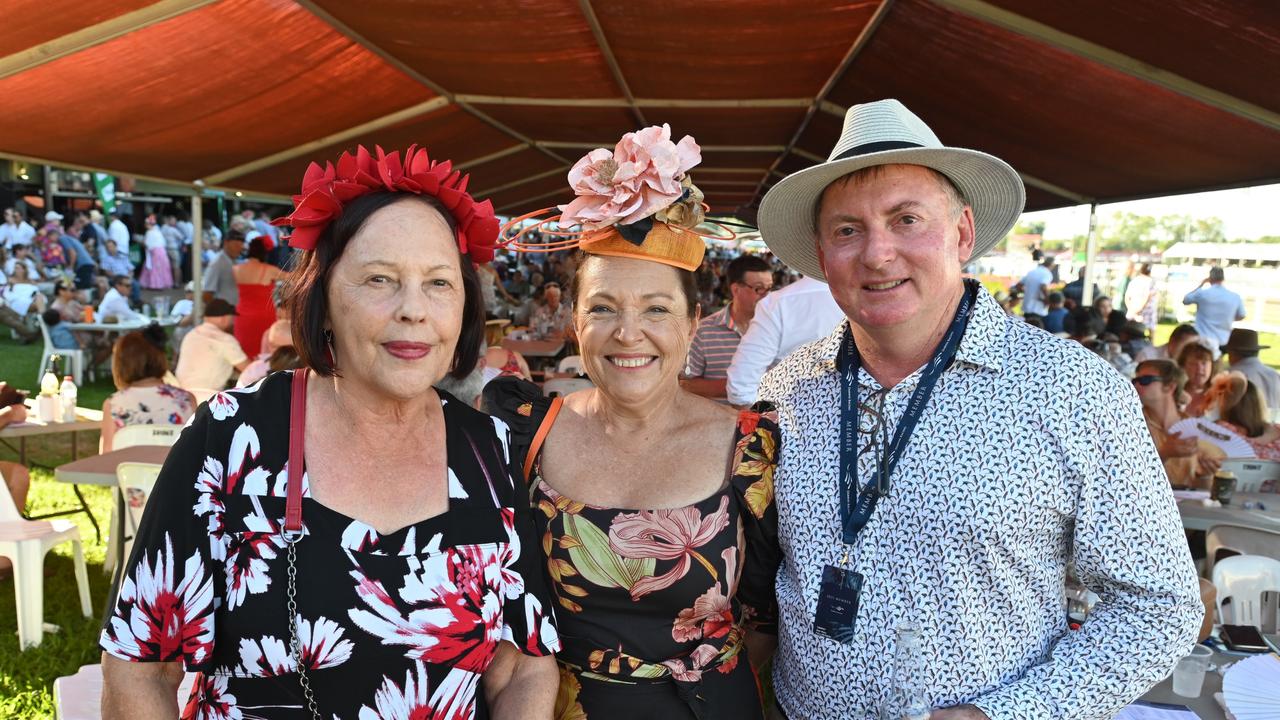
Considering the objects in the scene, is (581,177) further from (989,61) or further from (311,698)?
(989,61)

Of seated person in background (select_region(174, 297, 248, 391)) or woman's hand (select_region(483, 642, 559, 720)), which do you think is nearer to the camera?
woman's hand (select_region(483, 642, 559, 720))

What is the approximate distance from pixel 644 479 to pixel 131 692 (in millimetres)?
1128

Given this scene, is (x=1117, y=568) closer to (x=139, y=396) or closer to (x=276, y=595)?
(x=276, y=595)

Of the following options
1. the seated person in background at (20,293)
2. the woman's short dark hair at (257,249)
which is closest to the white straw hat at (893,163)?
the woman's short dark hair at (257,249)

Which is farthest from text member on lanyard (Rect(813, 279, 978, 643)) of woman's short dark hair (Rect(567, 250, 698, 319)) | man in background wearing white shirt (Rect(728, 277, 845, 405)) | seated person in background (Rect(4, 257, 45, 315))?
seated person in background (Rect(4, 257, 45, 315))

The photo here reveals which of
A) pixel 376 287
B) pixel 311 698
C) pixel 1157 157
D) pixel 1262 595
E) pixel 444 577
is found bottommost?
pixel 1262 595

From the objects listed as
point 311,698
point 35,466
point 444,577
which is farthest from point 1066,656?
point 35,466

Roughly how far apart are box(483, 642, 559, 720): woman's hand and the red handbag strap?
52cm

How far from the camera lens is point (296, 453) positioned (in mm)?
1725

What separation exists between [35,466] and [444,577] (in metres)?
8.16

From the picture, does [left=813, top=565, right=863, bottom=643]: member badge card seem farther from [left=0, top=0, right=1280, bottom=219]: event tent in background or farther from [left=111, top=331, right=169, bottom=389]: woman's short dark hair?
[left=111, top=331, right=169, bottom=389]: woman's short dark hair

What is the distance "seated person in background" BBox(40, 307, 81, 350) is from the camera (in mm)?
11954

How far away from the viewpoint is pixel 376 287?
5.74 feet

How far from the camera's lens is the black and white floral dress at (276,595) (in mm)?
1607
